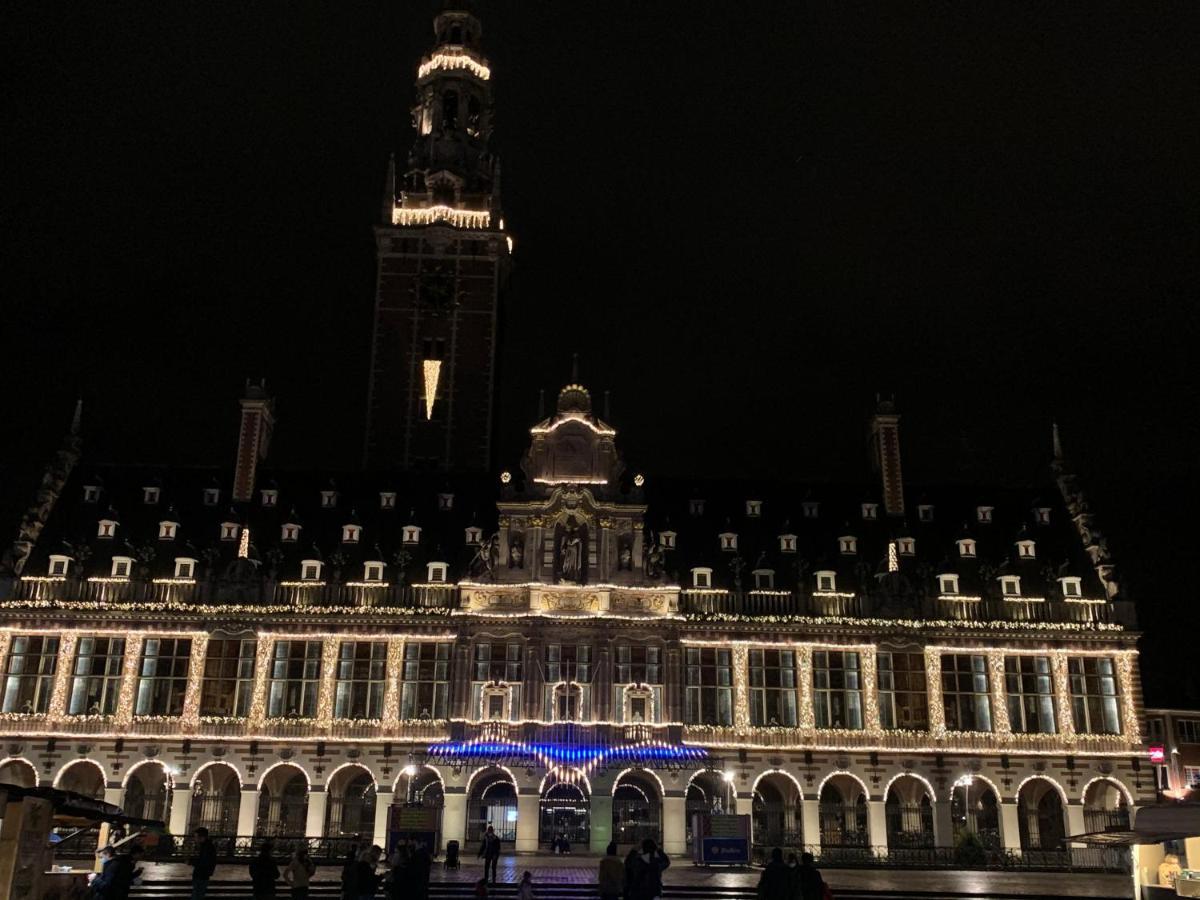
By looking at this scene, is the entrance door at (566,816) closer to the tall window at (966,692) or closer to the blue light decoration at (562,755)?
the blue light decoration at (562,755)

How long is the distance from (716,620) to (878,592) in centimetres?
706

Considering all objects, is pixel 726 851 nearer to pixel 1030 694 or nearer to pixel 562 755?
pixel 562 755

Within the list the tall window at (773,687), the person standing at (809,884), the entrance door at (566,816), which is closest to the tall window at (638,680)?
the entrance door at (566,816)

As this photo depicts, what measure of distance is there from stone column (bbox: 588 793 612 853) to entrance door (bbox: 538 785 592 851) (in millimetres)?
729

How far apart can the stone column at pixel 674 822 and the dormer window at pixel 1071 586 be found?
60.3ft

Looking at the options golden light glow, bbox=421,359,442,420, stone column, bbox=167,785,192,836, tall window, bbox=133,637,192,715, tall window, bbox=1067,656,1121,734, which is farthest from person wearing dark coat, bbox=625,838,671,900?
golden light glow, bbox=421,359,442,420

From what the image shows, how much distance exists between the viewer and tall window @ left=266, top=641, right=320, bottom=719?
155ft

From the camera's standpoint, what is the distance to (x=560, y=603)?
159 ft

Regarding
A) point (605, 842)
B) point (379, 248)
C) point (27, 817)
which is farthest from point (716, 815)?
point (379, 248)

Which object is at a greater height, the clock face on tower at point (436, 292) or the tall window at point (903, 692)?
the clock face on tower at point (436, 292)

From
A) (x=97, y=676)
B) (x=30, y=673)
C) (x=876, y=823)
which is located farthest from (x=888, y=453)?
(x=30, y=673)

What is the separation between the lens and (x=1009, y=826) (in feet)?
151

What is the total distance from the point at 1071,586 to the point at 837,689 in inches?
433

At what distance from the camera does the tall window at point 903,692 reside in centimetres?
4778
